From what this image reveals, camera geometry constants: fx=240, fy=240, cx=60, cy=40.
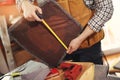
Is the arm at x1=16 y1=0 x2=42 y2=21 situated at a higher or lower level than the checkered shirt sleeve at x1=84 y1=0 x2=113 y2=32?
higher

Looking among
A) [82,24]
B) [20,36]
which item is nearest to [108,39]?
[82,24]

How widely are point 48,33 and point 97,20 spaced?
260mm

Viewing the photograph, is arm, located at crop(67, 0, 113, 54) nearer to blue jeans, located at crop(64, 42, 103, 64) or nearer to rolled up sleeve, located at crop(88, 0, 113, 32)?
rolled up sleeve, located at crop(88, 0, 113, 32)

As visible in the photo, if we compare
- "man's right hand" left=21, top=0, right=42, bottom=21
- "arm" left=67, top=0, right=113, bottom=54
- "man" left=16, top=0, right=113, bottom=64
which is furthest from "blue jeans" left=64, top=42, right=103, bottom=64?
"man's right hand" left=21, top=0, right=42, bottom=21

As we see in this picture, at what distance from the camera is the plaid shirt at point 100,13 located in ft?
3.94

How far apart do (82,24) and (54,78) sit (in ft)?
1.19

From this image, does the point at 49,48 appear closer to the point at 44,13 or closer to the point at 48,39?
the point at 48,39

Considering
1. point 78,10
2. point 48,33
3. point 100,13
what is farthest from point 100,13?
point 48,33

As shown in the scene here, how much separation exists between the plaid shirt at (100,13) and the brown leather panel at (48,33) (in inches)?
3.1

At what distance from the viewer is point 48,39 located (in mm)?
1207

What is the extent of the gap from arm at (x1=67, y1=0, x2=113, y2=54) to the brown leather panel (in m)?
0.03

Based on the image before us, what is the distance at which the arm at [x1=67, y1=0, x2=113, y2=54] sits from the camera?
1.20 meters

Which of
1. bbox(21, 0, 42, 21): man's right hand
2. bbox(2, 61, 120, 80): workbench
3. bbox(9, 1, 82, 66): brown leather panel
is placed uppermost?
bbox(21, 0, 42, 21): man's right hand

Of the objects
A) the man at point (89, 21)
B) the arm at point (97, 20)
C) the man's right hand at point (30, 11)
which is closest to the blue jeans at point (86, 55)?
the man at point (89, 21)
